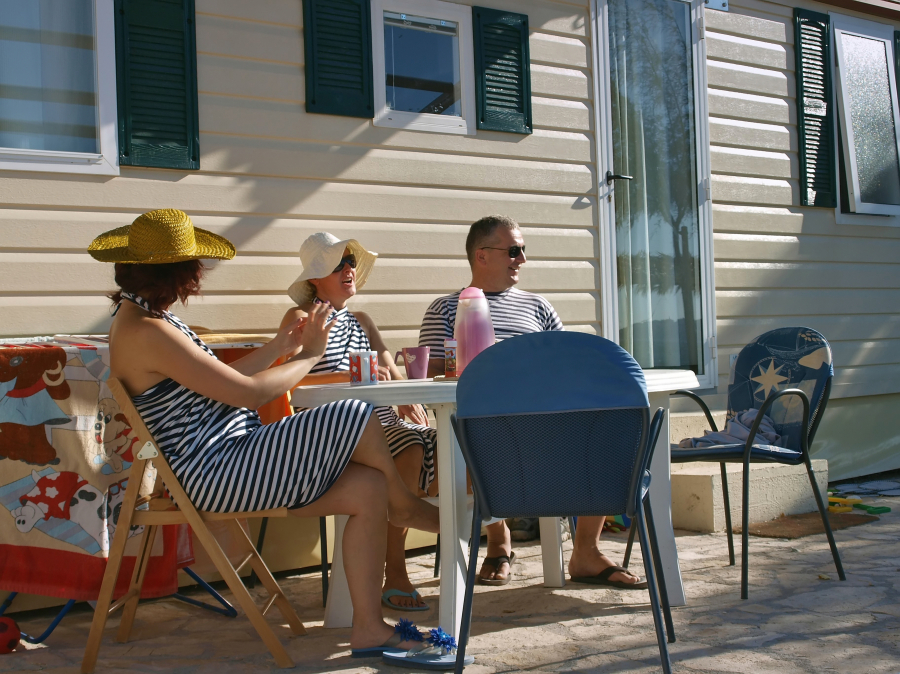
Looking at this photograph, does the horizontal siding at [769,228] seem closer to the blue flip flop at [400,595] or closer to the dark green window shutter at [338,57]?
the dark green window shutter at [338,57]

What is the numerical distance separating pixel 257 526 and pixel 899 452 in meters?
4.49

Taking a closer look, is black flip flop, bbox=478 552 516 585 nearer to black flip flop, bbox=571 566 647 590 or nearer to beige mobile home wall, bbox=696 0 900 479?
black flip flop, bbox=571 566 647 590

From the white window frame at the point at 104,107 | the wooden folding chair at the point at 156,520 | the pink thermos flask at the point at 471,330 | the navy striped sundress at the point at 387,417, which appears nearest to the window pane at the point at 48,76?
the white window frame at the point at 104,107

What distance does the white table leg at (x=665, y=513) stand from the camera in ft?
9.35

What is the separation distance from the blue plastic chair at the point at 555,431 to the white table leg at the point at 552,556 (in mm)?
1018

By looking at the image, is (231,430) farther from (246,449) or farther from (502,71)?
(502,71)

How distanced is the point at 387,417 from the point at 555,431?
1212 millimetres

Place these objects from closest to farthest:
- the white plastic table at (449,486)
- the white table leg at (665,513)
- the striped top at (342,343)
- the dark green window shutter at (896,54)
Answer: the white plastic table at (449,486), the white table leg at (665,513), the striped top at (342,343), the dark green window shutter at (896,54)

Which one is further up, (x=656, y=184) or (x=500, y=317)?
(x=656, y=184)

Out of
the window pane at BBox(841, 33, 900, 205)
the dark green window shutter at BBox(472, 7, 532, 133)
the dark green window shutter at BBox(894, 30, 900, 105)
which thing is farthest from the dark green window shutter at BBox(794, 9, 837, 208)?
the dark green window shutter at BBox(472, 7, 532, 133)

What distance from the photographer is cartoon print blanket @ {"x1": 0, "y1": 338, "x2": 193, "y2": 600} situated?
9.14 ft

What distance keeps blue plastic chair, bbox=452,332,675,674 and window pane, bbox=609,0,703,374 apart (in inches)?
110

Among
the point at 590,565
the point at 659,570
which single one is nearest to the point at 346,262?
the point at 590,565

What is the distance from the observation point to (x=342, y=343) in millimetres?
3281
